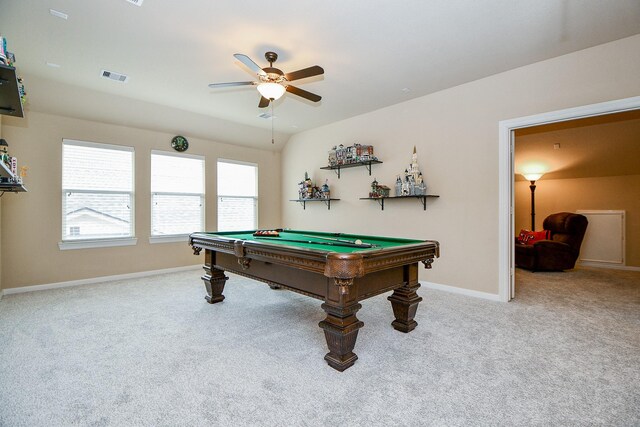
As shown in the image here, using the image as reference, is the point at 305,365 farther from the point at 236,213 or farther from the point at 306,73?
the point at 236,213

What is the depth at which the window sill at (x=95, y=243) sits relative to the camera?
164 inches

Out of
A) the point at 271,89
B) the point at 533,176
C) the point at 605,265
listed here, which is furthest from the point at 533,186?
the point at 271,89

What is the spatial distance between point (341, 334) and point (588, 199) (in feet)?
21.5

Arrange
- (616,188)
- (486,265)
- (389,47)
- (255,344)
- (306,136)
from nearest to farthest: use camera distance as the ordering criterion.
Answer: (255,344) < (389,47) < (486,265) < (616,188) < (306,136)

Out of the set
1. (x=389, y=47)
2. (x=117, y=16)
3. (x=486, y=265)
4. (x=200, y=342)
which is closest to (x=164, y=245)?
(x=200, y=342)

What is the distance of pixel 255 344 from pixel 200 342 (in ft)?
1.50

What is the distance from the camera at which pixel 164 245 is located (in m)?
5.07

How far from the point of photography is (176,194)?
521 cm

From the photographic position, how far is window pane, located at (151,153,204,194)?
5.00m

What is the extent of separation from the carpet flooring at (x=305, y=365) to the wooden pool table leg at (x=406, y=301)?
0.13 meters

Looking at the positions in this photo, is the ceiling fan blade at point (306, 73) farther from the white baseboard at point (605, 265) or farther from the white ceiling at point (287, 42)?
the white baseboard at point (605, 265)

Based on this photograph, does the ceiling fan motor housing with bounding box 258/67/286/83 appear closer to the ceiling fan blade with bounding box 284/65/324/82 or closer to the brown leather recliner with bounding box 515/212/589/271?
the ceiling fan blade with bounding box 284/65/324/82

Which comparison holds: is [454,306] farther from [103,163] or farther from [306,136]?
[103,163]

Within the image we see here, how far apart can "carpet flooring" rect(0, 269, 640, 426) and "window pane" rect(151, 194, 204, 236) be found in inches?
69.2
